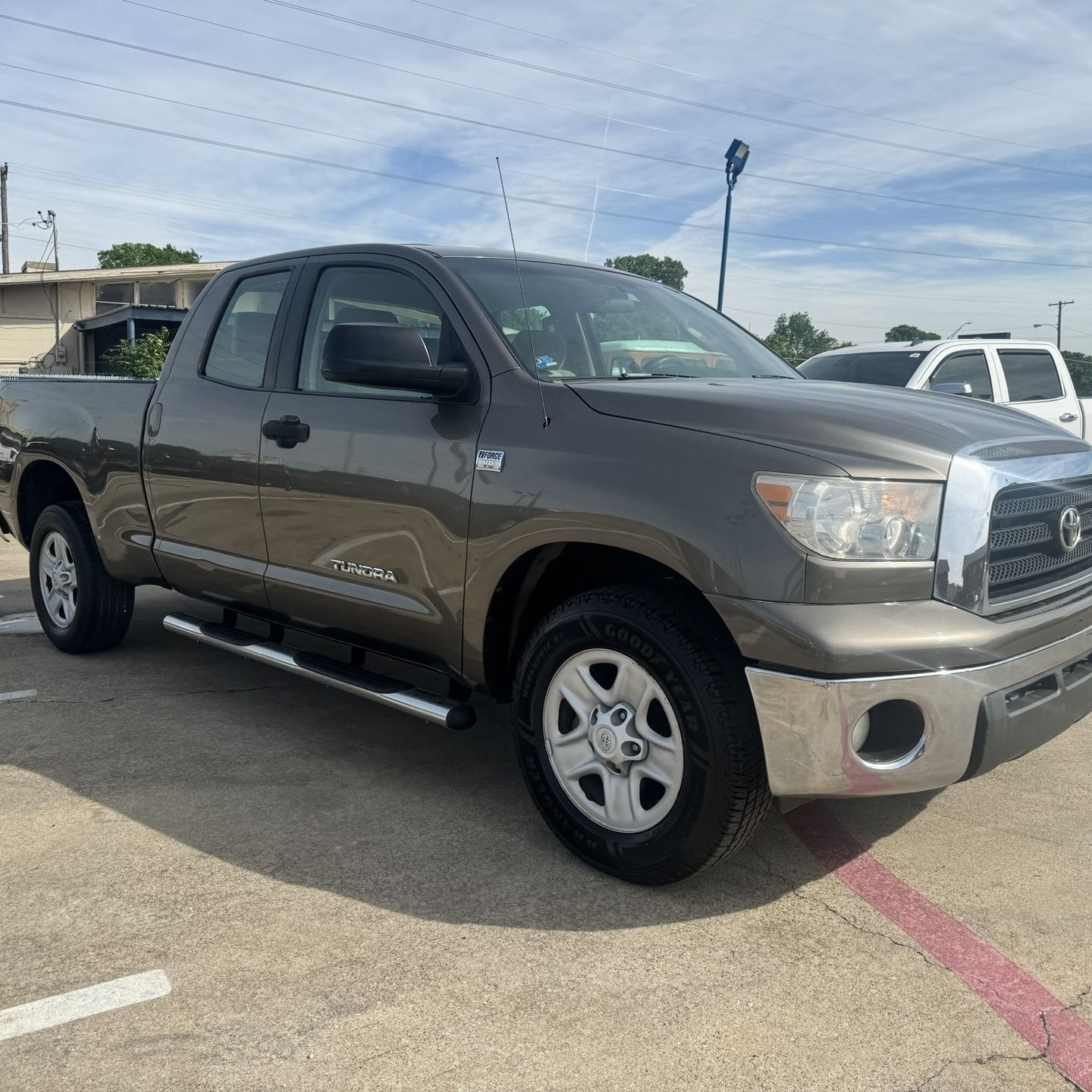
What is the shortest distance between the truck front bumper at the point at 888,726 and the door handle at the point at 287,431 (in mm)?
1927

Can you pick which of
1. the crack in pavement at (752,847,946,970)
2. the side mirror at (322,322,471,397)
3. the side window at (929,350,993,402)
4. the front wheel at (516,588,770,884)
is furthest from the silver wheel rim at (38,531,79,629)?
the side window at (929,350,993,402)

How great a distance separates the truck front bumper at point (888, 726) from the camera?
2.52m

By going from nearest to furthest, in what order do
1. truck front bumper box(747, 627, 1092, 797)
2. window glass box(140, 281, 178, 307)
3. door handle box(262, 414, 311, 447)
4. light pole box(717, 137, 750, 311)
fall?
truck front bumper box(747, 627, 1092, 797), door handle box(262, 414, 311, 447), light pole box(717, 137, 750, 311), window glass box(140, 281, 178, 307)

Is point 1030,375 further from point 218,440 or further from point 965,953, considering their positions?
point 965,953

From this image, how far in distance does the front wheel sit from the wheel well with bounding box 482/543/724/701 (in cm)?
15

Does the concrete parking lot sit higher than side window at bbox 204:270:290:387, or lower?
lower

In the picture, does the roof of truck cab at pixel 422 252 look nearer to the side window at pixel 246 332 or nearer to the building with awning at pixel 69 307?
→ the side window at pixel 246 332

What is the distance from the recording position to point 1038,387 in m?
10.3

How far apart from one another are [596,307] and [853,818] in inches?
76.3

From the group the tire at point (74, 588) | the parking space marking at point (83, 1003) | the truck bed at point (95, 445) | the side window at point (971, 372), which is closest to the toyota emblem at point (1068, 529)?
the parking space marking at point (83, 1003)

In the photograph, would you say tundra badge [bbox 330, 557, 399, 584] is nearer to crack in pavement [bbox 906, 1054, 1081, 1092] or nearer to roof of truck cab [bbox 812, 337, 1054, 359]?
crack in pavement [bbox 906, 1054, 1081, 1092]

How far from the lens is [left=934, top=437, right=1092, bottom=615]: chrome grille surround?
2.62 metres

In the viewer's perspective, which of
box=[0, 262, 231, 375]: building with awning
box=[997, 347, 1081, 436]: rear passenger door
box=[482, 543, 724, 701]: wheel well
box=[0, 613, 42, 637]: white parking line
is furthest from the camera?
box=[0, 262, 231, 375]: building with awning

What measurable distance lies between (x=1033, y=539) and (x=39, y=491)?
4.84 meters
